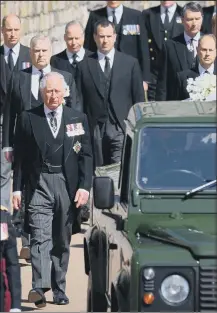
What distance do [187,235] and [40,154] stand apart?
408cm

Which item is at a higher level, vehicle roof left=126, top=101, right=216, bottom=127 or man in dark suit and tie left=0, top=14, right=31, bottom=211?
vehicle roof left=126, top=101, right=216, bottom=127

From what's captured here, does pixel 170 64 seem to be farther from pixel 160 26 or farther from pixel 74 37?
pixel 160 26

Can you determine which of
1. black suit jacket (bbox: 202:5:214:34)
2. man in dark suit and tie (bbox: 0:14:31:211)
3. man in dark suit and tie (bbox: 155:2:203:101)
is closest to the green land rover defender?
man in dark suit and tie (bbox: 155:2:203:101)

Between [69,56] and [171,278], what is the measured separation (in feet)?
28.1

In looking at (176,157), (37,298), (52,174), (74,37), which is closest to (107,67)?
(74,37)

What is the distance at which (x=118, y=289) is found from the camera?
11.1 meters

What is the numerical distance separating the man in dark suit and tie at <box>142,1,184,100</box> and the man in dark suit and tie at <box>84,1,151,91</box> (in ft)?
1.29

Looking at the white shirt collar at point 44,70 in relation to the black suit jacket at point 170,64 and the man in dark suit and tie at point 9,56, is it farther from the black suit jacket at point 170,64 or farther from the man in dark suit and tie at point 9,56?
the man in dark suit and tie at point 9,56

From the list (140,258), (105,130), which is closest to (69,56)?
(105,130)

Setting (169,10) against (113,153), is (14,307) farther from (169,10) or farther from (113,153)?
(169,10)

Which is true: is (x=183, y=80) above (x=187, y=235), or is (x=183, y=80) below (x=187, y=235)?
above

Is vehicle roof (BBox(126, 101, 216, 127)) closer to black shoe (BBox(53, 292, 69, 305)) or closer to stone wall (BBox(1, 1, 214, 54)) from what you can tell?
black shoe (BBox(53, 292, 69, 305))

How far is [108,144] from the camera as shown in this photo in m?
18.0

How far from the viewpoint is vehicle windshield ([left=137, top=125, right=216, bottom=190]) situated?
11.6 m
